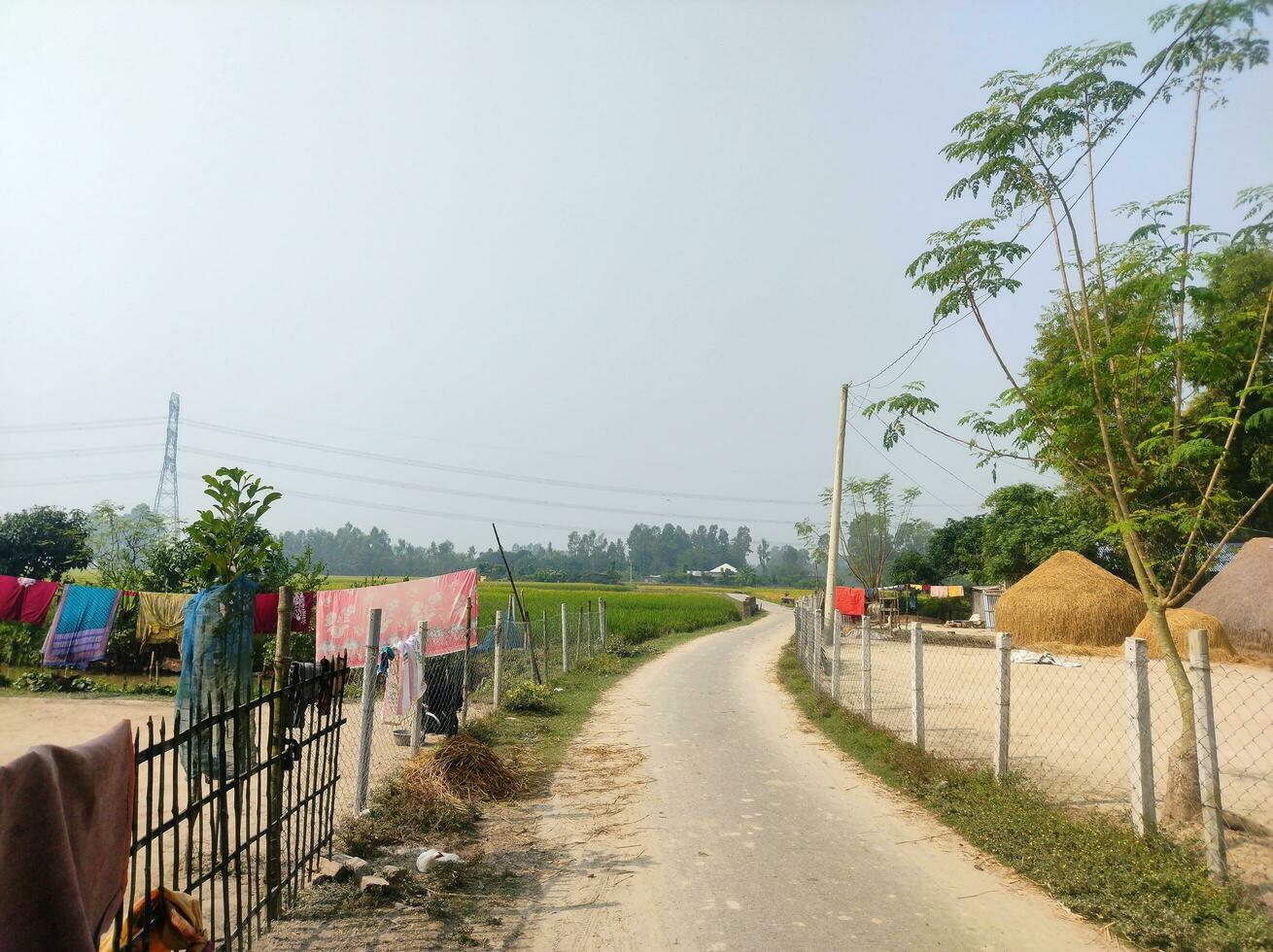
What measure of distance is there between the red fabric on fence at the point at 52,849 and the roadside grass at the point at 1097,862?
5.14 metres

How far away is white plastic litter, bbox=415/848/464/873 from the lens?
5.80 m

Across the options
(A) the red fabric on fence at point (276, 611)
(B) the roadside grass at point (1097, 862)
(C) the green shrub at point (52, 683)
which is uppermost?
(A) the red fabric on fence at point (276, 611)

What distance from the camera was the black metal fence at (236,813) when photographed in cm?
353

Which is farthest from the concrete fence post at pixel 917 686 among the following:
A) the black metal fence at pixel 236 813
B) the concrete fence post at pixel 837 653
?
the black metal fence at pixel 236 813

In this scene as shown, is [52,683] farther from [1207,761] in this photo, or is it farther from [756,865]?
[1207,761]

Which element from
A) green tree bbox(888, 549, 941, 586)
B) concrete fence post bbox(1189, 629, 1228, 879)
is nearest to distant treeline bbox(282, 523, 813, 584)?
green tree bbox(888, 549, 941, 586)

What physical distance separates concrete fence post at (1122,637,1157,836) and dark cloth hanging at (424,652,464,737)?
7.50m

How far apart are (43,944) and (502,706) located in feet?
36.0

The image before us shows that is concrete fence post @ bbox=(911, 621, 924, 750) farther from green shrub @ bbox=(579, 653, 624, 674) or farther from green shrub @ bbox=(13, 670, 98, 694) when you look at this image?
green shrub @ bbox=(13, 670, 98, 694)

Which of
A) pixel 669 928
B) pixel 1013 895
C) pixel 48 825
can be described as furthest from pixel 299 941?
pixel 1013 895

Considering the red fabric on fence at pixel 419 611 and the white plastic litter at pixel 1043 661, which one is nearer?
the red fabric on fence at pixel 419 611

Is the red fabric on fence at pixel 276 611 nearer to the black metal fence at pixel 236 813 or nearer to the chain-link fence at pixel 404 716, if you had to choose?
the chain-link fence at pixel 404 716

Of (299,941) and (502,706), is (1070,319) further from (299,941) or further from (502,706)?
(502,706)

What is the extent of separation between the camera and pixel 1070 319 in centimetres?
730
